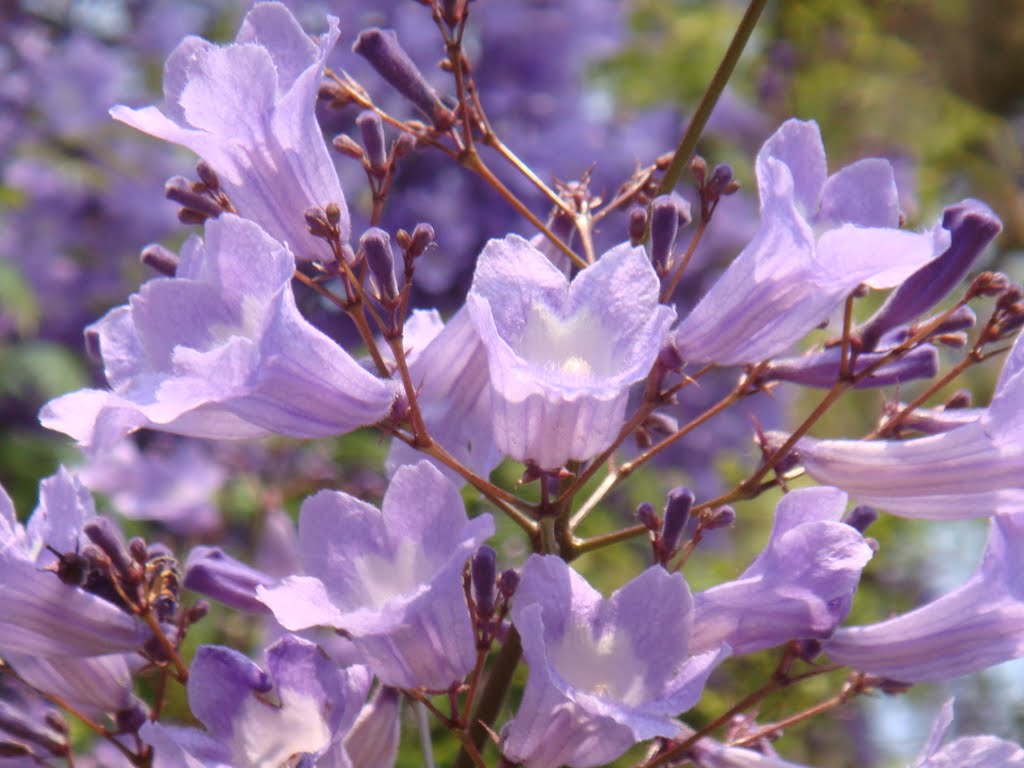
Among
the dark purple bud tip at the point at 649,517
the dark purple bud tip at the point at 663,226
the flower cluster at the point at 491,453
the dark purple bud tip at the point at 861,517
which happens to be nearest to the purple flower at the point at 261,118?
the flower cluster at the point at 491,453

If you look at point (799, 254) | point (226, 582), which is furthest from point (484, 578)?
point (799, 254)

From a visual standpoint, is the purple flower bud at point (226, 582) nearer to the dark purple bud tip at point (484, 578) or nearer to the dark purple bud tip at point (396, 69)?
the dark purple bud tip at point (484, 578)

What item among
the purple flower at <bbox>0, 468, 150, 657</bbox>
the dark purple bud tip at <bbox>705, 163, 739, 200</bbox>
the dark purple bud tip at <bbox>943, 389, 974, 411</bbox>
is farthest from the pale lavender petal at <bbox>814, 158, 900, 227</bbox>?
the purple flower at <bbox>0, 468, 150, 657</bbox>

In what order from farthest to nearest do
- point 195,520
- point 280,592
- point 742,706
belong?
point 195,520
point 742,706
point 280,592

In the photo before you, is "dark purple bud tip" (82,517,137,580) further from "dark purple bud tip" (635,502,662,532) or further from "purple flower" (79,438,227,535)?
"purple flower" (79,438,227,535)

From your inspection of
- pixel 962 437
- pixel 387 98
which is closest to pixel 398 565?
pixel 962 437

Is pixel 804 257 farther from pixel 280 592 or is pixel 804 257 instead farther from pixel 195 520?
pixel 195 520
